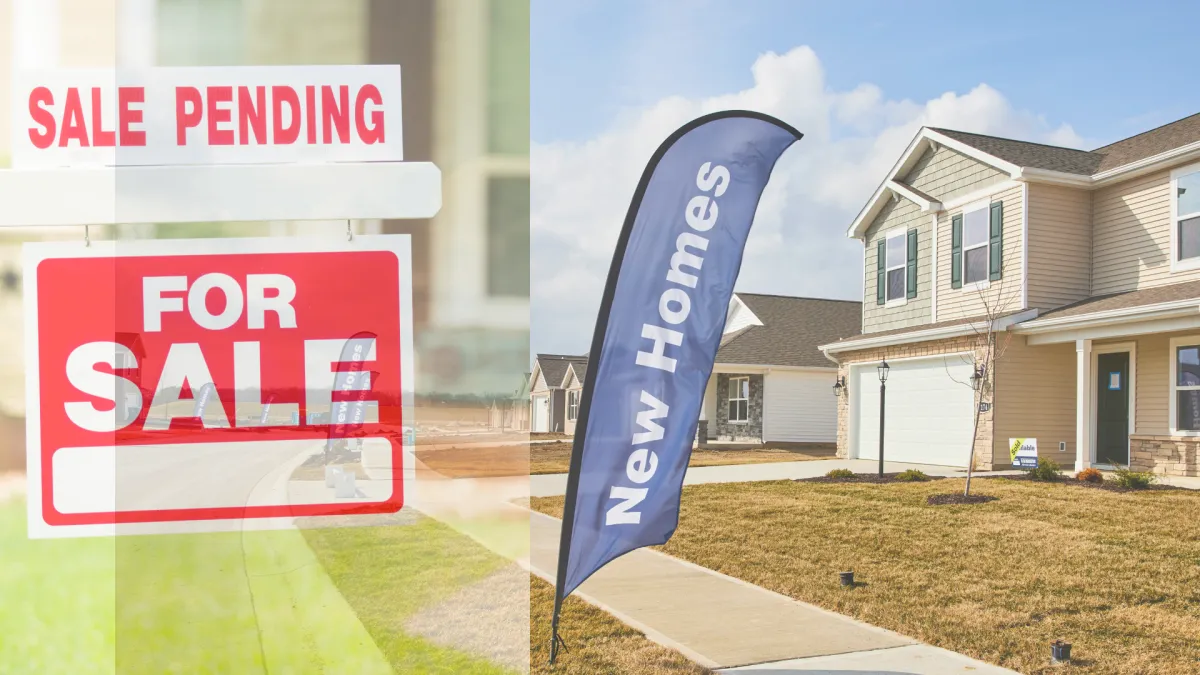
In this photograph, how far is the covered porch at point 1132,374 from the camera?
43.3ft

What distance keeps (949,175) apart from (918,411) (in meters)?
4.67

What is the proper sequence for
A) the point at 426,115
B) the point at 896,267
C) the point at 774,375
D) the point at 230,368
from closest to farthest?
the point at 230,368, the point at 426,115, the point at 896,267, the point at 774,375

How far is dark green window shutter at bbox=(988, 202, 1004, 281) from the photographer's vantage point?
15.8 meters

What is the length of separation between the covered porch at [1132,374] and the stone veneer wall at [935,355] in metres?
0.56

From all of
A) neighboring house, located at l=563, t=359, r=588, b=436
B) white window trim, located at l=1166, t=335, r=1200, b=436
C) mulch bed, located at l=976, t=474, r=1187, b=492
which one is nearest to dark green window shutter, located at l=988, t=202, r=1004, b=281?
white window trim, located at l=1166, t=335, r=1200, b=436

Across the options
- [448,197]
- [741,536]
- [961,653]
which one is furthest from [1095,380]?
[448,197]

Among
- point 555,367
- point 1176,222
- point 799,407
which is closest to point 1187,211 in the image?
point 1176,222

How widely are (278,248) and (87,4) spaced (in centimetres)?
123

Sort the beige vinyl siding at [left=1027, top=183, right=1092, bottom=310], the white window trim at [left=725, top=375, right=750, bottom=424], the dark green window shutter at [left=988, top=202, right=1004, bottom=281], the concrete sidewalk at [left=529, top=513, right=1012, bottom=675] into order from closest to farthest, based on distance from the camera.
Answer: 1. the concrete sidewalk at [left=529, top=513, right=1012, bottom=675]
2. the beige vinyl siding at [left=1027, top=183, right=1092, bottom=310]
3. the dark green window shutter at [left=988, top=202, right=1004, bottom=281]
4. the white window trim at [left=725, top=375, right=750, bottom=424]

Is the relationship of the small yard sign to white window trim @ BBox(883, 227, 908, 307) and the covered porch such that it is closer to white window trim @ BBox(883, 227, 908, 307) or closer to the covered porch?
the covered porch

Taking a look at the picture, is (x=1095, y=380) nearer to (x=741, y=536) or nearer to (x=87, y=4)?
(x=741, y=536)

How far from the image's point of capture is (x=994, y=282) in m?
16.0

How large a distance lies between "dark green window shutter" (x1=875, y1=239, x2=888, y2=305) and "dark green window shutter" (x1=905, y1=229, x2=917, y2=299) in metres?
0.85

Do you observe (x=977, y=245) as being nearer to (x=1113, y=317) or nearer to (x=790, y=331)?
(x=1113, y=317)
